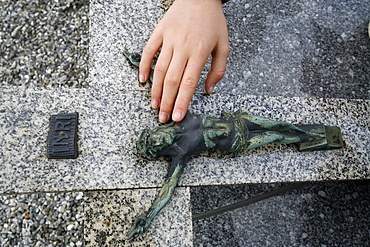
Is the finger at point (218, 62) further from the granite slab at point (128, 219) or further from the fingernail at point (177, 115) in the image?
the granite slab at point (128, 219)

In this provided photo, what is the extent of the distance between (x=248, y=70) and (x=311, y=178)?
0.94 meters

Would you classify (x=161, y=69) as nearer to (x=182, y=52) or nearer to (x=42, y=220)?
(x=182, y=52)

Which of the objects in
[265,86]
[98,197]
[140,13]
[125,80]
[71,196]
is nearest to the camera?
[98,197]

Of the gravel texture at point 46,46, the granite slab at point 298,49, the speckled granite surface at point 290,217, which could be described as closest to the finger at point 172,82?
the gravel texture at point 46,46

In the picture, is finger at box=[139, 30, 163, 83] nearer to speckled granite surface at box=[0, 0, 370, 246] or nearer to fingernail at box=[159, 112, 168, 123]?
speckled granite surface at box=[0, 0, 370, 246]

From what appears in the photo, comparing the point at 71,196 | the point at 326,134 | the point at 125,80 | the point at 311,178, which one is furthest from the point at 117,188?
the point at 326,134

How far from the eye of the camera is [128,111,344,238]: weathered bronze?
147 cm

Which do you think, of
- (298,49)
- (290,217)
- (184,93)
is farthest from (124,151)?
(298,49)

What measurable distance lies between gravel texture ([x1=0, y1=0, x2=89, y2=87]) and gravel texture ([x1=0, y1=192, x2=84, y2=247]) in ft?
2.00

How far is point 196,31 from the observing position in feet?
5.14

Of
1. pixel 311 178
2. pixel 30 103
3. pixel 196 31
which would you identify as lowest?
pixel 311 178

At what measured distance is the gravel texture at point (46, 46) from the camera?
7.07ft

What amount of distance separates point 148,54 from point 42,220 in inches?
41.2

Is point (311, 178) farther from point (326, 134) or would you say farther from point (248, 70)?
point (248, 70)
